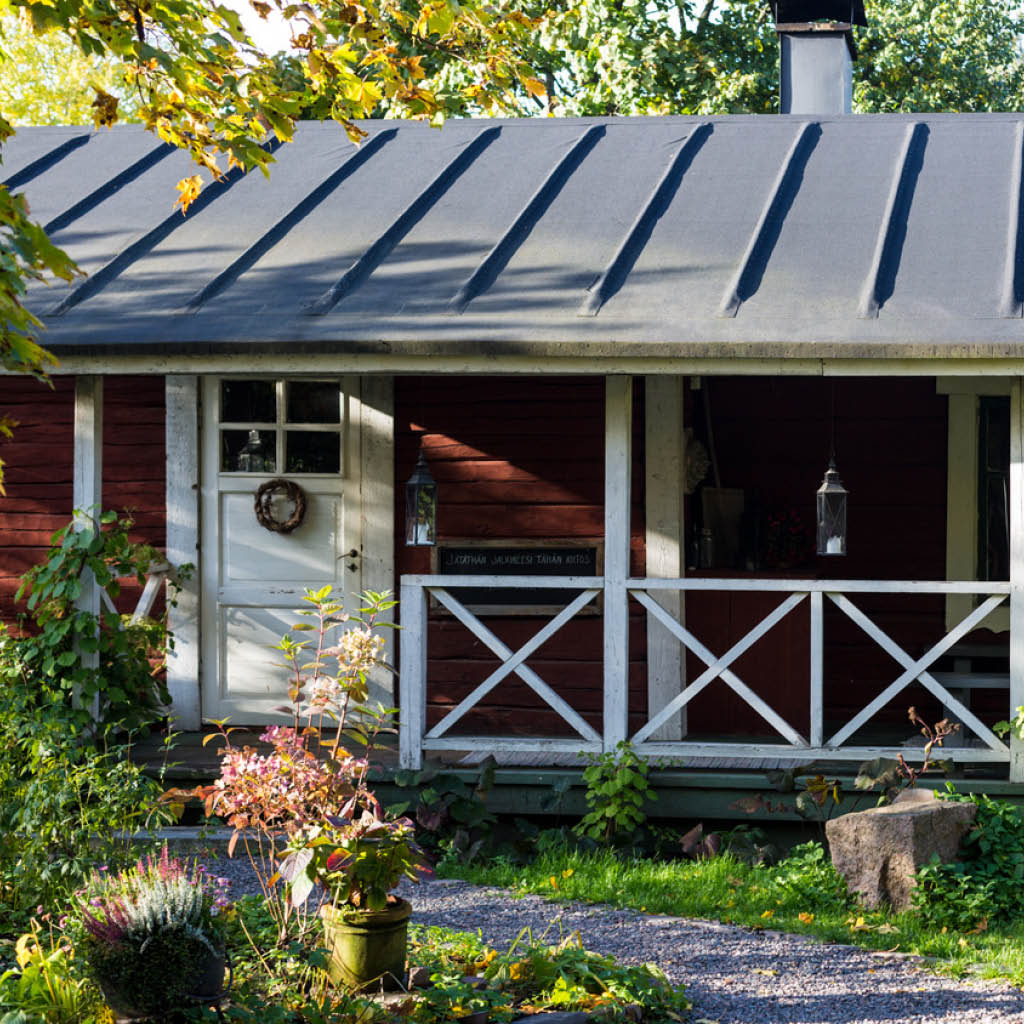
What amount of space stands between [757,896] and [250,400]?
4.49 m

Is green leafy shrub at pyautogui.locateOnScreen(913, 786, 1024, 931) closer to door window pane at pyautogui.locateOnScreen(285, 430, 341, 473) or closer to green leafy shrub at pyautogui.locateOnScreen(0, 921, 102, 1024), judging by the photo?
green leafy shrub at pyautogui.locateOnScreen(0, 921, 102, 1024)

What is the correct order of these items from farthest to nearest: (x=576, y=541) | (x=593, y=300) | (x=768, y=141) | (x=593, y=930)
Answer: (x=768, y=141), (x=576, y=541), (x=593, y=300), (x=593, y=930)

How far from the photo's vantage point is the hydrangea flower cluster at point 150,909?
4.48 m

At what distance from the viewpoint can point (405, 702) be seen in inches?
299

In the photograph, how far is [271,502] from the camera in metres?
9.21

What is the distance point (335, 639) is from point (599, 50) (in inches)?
453


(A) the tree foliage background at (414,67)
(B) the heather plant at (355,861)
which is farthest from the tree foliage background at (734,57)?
(B) the heather plant at (355,861)

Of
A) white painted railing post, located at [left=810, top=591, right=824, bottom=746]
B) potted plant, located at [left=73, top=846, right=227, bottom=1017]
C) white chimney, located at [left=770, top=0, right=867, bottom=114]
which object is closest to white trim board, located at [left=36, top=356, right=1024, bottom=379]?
white painted railing post, located at [left=810, top=591, right=824, bottom=746]

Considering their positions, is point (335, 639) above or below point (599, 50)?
below

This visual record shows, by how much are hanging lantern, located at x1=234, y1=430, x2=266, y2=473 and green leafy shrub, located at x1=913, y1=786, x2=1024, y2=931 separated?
4603 millimetres

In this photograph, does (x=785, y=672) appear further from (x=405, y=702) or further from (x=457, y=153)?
(x=457, y=153)

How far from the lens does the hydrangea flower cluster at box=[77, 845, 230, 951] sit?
177 inches

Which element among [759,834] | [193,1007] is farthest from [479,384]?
[193,1007]

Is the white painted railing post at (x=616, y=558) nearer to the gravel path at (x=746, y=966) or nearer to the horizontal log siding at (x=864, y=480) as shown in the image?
the gravel path at (x=746, y=966)
